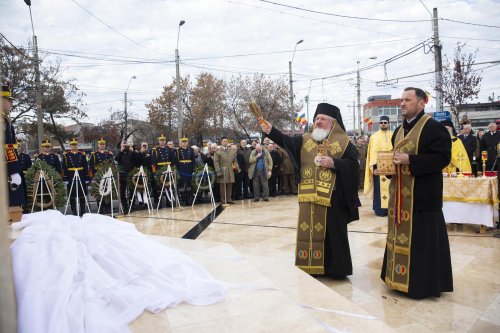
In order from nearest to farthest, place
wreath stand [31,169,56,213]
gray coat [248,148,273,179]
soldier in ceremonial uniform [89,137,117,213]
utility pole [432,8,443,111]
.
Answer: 1. wreath stand [31,169,56,213]
2. soldier in ceremonial uniform [89,137,117,213]
3. gray coat [248,148,273,179]
4. utility pole [432,8,443,111]

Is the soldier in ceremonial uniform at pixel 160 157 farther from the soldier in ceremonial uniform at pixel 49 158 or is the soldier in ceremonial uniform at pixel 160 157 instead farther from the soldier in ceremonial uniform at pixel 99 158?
the soldier in ceremonial uniform at pixel 49 158

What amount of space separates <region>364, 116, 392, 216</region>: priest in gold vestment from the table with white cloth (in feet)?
4.45

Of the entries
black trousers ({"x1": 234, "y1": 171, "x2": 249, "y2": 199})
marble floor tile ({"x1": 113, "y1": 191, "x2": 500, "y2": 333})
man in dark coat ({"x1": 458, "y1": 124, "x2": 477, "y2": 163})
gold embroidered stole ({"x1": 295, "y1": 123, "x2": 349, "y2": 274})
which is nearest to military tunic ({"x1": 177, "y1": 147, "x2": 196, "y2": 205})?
black trousers ({"x1": 234, "y1": 171, "x2": 249, "y2": 199})

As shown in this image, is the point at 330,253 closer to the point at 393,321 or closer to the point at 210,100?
the point at 393,321

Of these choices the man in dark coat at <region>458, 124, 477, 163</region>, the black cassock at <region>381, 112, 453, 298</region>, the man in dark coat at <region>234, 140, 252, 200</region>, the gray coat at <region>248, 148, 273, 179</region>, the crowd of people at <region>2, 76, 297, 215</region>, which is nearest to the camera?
the black cassock at <region>381, 112, 453, 298</region>

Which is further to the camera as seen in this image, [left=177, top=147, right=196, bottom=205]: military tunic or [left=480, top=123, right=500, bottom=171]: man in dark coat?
[left=177, top=147, right=196, bottom=205]: military tunic

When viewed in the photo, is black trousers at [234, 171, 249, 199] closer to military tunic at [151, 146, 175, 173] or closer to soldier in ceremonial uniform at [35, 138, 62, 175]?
military tunic at [151, 146, 175, 173]

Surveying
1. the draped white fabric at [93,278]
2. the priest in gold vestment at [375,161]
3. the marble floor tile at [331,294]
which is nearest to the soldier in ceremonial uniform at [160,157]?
the marble floor tile at [331,294]

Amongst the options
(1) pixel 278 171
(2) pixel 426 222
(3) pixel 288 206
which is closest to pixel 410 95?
(2) pixel 426 222

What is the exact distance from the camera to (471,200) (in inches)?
258

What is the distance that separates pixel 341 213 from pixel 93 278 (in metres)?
2.73

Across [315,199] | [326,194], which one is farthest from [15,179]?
[326,194]

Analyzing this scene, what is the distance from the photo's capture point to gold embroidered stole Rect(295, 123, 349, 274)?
14.4ft

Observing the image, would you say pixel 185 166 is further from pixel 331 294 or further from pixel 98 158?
pixel 331 294
